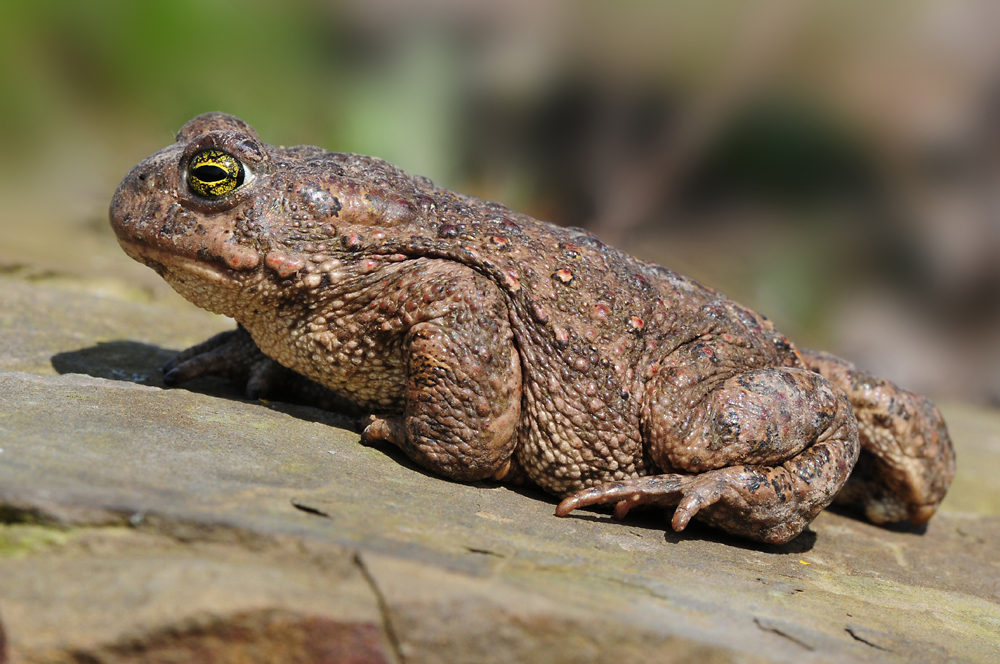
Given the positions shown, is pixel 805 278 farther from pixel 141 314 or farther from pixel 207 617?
pixel 207 617

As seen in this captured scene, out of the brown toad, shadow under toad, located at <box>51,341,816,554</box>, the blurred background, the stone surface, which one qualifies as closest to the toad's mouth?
A: the brown toad

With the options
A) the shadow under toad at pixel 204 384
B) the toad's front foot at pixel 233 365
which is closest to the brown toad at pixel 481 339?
the shadow under toad at pixel 204 384

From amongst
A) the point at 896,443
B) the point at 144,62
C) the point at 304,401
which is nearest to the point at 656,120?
the point at 144,62

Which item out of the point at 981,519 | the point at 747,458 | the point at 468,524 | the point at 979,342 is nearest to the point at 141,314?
the point at 468,524

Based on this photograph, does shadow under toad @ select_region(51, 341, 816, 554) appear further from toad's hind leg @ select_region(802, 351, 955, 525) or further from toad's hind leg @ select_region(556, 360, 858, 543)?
toad's hind leg @ select_region(802, 351, 955, 525)

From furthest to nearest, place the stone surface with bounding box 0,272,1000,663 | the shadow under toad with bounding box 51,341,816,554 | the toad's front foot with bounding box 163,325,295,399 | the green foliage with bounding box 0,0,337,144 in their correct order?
the green foliage with bounding box 0,0,337,144 < the toad's front foot with bounding box 163,325,295,399 < the shadow under toad with bounding box 51,341,816,554 < the stone surface with bounding box 0,272,1000,663

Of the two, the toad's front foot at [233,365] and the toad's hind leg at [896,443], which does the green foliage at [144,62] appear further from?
the toad's hind leg at [896,443]

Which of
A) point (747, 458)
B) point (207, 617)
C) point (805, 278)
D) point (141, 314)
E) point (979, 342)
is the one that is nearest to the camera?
point (207, 617)

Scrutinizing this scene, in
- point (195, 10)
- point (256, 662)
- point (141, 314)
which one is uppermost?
point (195, 10)
